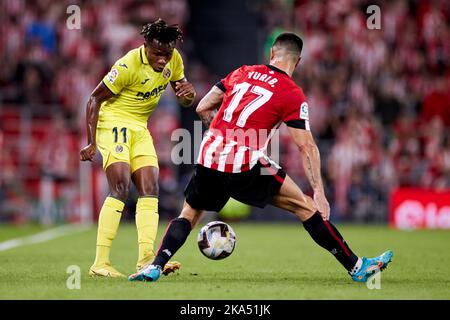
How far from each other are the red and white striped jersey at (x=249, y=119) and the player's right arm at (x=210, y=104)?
182 millimetres

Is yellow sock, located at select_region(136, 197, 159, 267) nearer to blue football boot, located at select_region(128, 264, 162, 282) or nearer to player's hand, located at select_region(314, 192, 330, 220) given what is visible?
blue football boot, located at select_region(128, 264, 162, 282)

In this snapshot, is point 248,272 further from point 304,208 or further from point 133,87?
point 133,87

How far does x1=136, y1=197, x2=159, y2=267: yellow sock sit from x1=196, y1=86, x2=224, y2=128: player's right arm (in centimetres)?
99

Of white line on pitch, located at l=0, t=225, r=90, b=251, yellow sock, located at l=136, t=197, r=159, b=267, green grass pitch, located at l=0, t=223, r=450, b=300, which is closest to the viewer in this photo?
green grass pitch, located at l=0, t=223, r=450, b=300

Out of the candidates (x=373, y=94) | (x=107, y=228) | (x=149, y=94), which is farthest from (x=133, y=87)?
(x=373, y=94)

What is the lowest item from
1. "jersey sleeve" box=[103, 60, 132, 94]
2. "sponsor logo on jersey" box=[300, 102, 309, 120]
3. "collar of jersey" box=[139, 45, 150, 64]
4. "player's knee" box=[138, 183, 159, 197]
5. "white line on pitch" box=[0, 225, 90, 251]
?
Answer: "white line on pitch" box=[0, 225, 90, 251]

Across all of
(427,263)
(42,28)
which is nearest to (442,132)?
(42,28)

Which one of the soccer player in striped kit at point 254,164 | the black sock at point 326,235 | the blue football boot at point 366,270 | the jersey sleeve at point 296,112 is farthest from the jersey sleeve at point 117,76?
the blue football boot at point 366,270

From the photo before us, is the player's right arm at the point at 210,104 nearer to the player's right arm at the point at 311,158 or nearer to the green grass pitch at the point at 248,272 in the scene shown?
the player's right arm at the point at 311,158

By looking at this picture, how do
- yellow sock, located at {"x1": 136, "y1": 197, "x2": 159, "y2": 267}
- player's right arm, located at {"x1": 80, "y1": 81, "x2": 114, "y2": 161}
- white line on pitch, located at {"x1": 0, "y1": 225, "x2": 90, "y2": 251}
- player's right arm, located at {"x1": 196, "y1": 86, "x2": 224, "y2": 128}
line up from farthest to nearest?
white line on pitch, located at {"x1": 0, "y1": 225, "x2": 90, "y2": 251}, player's right arm, located at {"x1": 80, "y1": 81, "x2": 114, "y2": 161}, yellow sock, located at {"x1": 136, "y1": 197, "x2": 159, "y2": 267}, player's right arm, located at {"x1": 196, "y1": 86, "x2": 224, "y2": 128}

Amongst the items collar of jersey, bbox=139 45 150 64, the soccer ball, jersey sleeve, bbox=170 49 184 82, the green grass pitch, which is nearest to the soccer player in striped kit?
the green grass pitch

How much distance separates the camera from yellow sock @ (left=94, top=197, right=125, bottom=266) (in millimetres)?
8500

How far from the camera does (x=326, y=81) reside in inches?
852

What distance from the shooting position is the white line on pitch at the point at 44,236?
1331 centimetres
